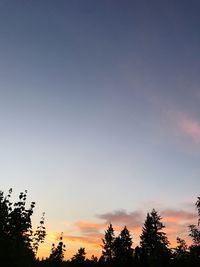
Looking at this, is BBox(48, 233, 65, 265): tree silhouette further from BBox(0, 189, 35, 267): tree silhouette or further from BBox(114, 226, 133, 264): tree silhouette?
BBox(0, 189, 35, 267): tree silhouette

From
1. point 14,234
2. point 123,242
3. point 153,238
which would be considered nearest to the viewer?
point 14,234

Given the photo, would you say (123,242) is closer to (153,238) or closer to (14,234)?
(153,238)

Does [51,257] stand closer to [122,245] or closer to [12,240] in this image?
[122,245]

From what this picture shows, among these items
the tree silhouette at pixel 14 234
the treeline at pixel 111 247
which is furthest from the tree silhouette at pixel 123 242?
the tree silhouette at pixel 14 234

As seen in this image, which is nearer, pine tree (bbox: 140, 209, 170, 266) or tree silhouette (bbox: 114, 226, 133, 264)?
pine tree (bbox: 140, 209, 170, 266)

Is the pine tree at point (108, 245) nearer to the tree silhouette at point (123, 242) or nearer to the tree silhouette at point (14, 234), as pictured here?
the tree silhouette at point (123, 242)

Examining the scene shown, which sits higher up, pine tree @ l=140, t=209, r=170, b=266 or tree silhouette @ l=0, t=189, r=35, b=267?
pine tree @ l=140, t=209, r=170, b=266

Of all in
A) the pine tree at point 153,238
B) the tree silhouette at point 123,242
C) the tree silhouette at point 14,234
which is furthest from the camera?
the tree silhouette at point 123,242

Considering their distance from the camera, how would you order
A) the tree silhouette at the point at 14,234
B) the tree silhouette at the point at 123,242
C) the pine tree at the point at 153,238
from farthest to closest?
the tree silhouette at the point at 123,242, the pine tree at the point at 153,238, the tree silhouette at the point at 14,234

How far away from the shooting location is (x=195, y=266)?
52406 mm

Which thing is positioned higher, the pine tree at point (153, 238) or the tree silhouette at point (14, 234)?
the pine tree at point (153, 238)

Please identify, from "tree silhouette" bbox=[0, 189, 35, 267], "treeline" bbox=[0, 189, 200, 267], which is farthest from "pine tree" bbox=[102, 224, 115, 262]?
"tree silhouette" bbox=[0, 189, 35, 267]

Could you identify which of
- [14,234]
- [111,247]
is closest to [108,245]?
[111,247]

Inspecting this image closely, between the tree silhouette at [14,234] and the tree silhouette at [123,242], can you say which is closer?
the tree silhouette at [14,234]
